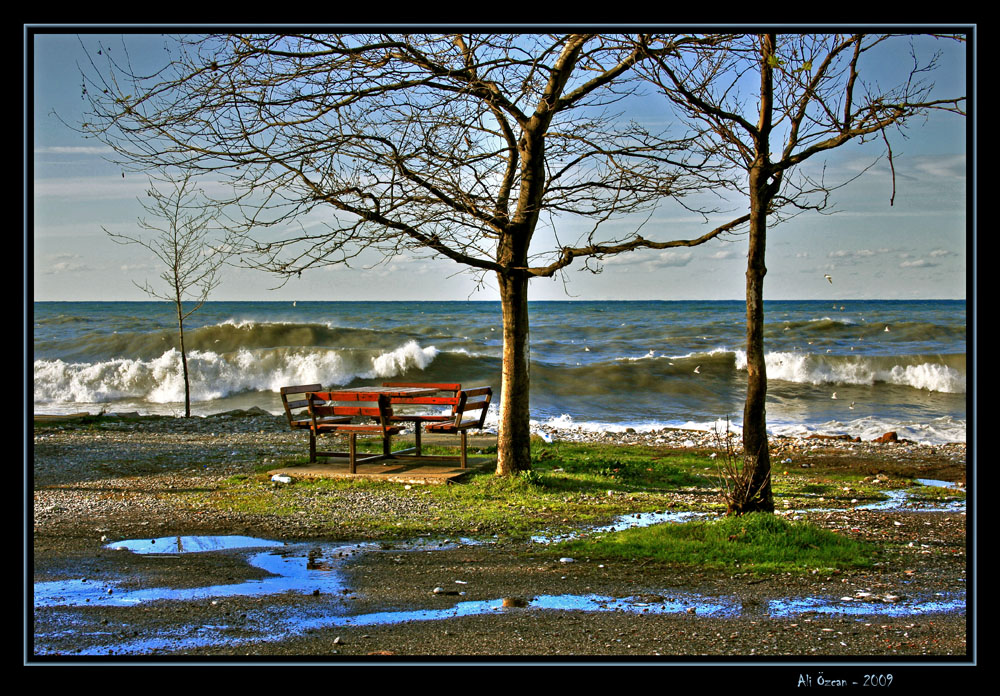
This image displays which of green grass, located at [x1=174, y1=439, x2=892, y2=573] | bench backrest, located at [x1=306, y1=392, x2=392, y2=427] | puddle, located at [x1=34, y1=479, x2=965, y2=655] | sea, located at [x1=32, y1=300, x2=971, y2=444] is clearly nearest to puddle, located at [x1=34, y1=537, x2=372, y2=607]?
puddle, located at [x1=34, y1=479, x2=965, y2=655]

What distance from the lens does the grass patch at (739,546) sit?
6.52 meters

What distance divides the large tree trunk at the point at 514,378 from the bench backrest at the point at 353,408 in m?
1.60

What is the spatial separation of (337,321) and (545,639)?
158 feet

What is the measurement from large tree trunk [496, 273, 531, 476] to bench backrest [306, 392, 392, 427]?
5.26 feet

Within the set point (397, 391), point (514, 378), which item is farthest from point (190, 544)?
point (514, 378)

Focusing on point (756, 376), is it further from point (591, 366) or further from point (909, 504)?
point (591, 366)

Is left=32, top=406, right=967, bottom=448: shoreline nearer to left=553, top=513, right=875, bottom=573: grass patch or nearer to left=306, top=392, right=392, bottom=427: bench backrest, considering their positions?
left=306, top=392, right=392, bottom=427: bench backrest

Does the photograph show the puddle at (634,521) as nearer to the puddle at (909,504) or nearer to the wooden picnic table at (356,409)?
the puddle at (909,504)

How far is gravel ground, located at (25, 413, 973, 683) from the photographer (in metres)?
4.65

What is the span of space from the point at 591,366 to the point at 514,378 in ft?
64.6

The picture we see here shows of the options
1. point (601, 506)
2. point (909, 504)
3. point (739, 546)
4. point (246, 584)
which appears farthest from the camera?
point (909, 504)

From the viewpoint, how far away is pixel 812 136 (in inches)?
294

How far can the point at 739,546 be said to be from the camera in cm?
679

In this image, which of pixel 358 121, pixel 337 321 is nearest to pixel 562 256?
pixel 358 121
